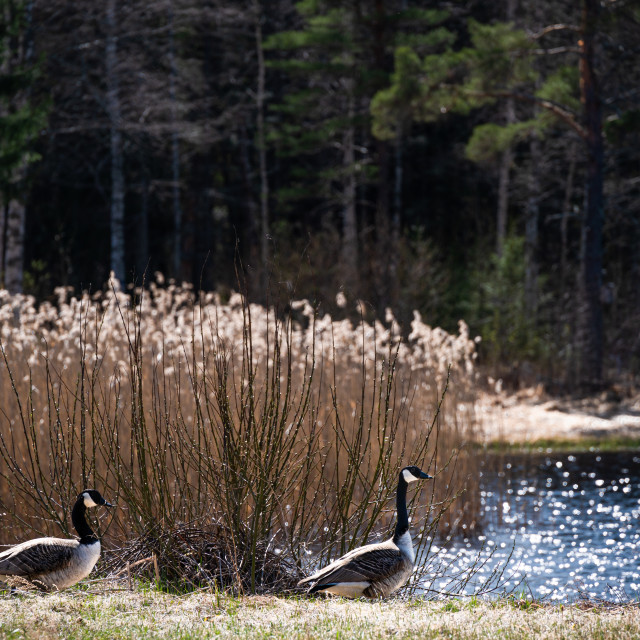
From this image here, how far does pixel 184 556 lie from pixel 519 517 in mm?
5482

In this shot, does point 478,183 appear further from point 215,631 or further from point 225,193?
point 215,631

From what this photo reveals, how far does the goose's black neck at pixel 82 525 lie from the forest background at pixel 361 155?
1028 cm

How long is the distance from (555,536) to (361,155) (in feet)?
75.7

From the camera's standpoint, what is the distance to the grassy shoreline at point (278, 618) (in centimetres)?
462

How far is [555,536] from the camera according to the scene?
9945mm

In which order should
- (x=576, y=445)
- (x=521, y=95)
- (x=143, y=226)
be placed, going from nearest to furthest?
(x=576, y=445)
(x=521, y=95)
(x=143, y=226)

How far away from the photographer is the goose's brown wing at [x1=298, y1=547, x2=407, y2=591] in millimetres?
5445

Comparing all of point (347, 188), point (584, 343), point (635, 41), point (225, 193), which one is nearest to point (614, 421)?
point (584, 343)

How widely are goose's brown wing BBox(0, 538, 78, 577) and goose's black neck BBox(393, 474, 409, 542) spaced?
194cm

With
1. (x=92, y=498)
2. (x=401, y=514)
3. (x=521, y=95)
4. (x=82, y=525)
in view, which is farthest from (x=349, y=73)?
(x=82, y=525)

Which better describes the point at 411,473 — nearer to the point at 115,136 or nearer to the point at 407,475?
the point at 407,475

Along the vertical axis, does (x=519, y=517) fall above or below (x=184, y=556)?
below

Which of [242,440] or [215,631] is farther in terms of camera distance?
[242,440]

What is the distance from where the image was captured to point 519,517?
1066 centimetres
